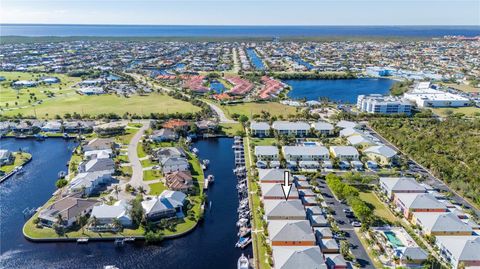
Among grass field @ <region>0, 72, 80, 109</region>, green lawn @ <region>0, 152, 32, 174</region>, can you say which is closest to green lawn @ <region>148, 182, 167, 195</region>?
green lawn @ <region>0, 152, 32, 174</region>

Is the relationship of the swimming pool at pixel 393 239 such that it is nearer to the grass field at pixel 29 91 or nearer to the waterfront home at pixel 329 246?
the waterfront home at pixel 329 246

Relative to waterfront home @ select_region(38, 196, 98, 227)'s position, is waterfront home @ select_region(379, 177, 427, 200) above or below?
above

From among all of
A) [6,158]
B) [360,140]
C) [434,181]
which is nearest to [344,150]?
[360,140]

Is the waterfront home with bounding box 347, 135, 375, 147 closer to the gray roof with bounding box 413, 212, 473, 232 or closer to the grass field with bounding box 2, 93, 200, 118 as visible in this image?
the gray roof with bounding box 413, 212, 473, 232

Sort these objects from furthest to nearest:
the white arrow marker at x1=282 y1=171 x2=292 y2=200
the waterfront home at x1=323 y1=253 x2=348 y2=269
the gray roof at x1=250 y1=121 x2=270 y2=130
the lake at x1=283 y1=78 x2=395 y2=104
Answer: the lake at x1=283 y1=78 x2=395 y2=104 < the gray roof at x1=250 y1=121 x2=270 y2=130 < the white arrow marker at x1=282 y1=171 x2=292 y2=200 < the waterfront home at x1=323 y1=253 x2=348 y2=269

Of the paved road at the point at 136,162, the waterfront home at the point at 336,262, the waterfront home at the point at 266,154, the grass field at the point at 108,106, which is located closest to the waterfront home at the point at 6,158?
the paved road at the point at 136,162

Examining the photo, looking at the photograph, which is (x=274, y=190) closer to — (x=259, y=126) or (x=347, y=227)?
(x=347, y=227)
